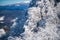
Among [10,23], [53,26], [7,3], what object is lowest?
[53,26]

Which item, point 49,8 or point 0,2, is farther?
point 0,2

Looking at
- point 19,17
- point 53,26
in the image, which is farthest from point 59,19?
point 19,17

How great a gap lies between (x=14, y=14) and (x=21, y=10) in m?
0.19

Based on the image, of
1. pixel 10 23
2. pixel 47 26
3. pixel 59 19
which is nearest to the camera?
pixel 47 26

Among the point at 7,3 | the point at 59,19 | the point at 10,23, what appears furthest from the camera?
the point at 7,3

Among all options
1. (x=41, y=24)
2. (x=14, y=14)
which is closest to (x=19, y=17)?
(x=14, y=14)

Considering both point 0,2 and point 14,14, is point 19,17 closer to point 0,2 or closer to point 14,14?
point 14,14

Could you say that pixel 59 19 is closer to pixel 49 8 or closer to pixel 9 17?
pixel 49 8

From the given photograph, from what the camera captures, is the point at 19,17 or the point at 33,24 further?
the point at 19,17

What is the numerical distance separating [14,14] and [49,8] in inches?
36.7

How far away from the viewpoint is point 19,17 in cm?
289

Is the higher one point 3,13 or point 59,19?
point 3,13

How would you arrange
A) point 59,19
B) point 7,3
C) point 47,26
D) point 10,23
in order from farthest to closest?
point 7,3 < point 10,23 < point 59,19 < point 47,26

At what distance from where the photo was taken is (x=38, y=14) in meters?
2.36
